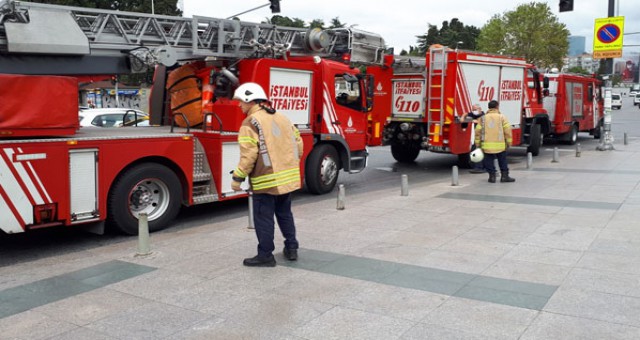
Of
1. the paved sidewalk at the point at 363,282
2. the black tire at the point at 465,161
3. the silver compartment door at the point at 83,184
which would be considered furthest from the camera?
the black tire at the point at 465,161

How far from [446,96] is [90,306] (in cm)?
1022

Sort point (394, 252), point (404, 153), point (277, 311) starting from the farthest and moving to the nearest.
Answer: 1. point (404, 153)
2. point (394, 252)
3. point (277, 311)

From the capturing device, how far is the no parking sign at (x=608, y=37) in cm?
1775

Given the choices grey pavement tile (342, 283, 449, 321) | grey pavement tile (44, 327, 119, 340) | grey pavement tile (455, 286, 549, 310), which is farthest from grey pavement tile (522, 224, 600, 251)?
grey pavement tile (44, 327, 119, 340)

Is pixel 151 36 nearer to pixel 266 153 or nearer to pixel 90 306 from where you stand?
pixel 266 153

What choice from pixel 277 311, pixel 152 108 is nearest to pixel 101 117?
pixel 152 108

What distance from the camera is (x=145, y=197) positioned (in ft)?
25.5

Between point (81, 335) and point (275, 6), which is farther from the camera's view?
point (275, 6)

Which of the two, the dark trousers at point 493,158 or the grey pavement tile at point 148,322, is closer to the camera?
the grey pavement tile at point 148,322

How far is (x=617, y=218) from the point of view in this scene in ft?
27.0

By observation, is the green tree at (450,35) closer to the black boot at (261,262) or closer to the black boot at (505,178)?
the black boot at (505,178)

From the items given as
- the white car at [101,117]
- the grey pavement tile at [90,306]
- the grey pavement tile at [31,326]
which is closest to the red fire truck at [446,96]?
the white car at [101,117]

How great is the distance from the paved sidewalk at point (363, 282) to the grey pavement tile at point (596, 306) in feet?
0.05

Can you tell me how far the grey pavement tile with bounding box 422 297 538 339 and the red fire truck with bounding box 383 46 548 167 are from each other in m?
9.01
